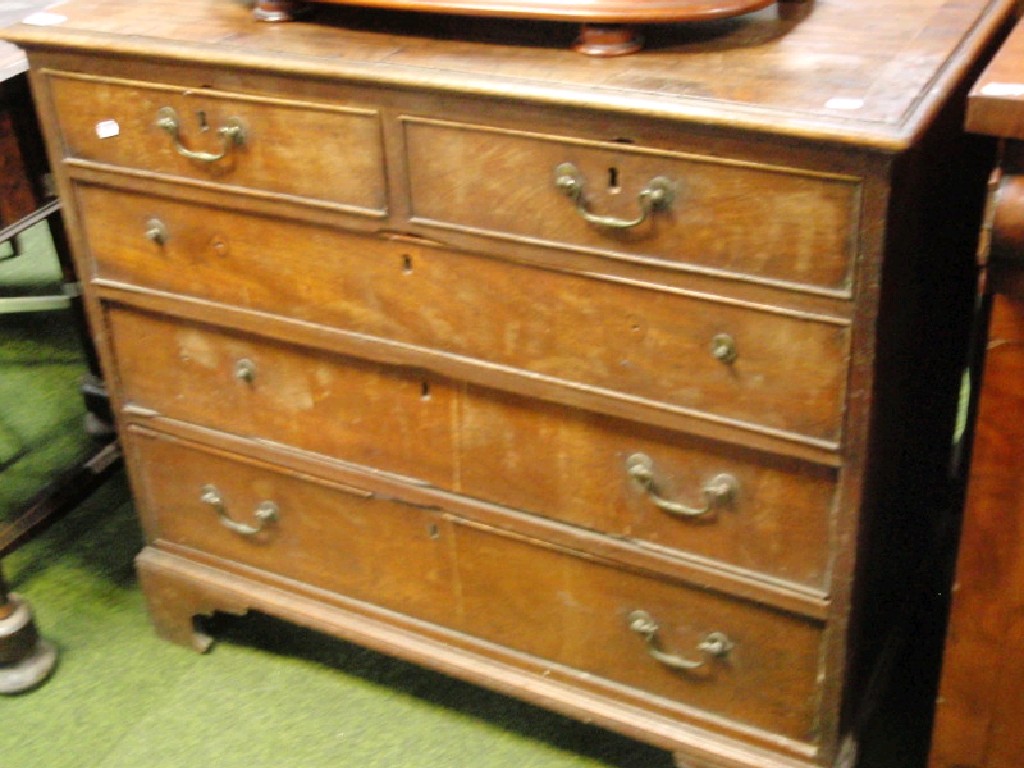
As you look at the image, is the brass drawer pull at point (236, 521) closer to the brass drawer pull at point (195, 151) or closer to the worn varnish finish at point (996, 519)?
the brass drawer pull at point (195, 151)

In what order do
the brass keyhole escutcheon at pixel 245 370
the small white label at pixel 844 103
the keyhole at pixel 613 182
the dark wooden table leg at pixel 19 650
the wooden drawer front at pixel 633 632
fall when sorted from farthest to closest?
1. the dark wooden table leg at pixel 19 650
2. the brass keyhole escutcheon at pixel 245 370
3. the wooden drawer front at pixel 633 632
4. the keyhole at pixel 613 182
5. the small white label at pixel 844 103

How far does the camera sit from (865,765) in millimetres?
1685

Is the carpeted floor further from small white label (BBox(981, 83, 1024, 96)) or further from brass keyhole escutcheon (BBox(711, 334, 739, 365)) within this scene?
small white label (BBox(981, 83, 1024, 96))

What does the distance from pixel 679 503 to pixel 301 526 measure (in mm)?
599

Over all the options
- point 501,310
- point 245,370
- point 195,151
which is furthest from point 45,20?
point 501,310

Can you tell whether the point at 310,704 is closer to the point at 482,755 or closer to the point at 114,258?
the point at 482,755

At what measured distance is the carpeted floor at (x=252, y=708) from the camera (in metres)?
1.75

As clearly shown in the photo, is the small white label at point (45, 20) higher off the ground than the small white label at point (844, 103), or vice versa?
the small white label at point (45, 20)

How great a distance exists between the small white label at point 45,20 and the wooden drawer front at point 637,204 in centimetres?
52

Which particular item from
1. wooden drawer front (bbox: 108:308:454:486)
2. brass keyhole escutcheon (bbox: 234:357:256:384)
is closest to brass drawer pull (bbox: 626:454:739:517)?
wooden drawer front (bbox: 108:308:454:486)

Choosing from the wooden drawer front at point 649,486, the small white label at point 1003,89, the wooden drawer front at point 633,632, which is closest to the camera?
the small white label at point 1003,89

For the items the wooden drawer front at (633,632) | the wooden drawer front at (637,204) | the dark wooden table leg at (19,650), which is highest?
the wooden drawer front at (637,204)

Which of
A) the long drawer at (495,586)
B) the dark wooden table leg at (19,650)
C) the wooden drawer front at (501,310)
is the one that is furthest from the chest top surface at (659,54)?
the dark wooden table leg at (19,650)

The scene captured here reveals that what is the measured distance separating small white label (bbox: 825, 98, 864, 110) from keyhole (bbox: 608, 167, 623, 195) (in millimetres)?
216
